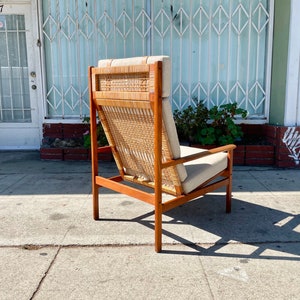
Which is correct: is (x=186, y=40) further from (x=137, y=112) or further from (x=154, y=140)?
(x=154, y=140)

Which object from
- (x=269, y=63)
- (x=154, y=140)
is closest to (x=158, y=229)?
(x=154, y=140)

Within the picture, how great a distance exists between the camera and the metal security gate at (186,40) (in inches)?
196

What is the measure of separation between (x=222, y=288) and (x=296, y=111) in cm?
322

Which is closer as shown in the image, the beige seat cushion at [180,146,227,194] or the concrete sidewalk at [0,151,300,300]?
the concrete sidewalk at [0,151,300,300]

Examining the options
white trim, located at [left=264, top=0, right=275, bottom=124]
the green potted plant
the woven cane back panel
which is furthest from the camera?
white trim, located at [left=264, top=0, right=275, bottom=124]

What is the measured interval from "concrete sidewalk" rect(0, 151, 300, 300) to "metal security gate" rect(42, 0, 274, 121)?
6.32 feet

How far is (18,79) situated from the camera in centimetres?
550

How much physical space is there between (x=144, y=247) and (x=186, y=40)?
3.58m

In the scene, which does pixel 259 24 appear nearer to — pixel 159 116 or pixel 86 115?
pixel 86 115

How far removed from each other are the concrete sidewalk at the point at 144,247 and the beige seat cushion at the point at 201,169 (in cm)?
38

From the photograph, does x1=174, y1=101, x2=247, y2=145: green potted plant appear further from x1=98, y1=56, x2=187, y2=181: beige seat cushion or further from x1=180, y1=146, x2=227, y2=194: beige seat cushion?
x1=98, y1=56, x2=187, y2=181: beige seat cushion

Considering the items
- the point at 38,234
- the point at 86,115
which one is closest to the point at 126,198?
the point at 38,234

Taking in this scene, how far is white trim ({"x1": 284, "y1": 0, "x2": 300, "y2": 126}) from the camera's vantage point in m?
4.25

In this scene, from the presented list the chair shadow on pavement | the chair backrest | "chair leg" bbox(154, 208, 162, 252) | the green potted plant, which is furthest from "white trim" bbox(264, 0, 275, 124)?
"chair leg" bbox(154, 208, 162, 252)
